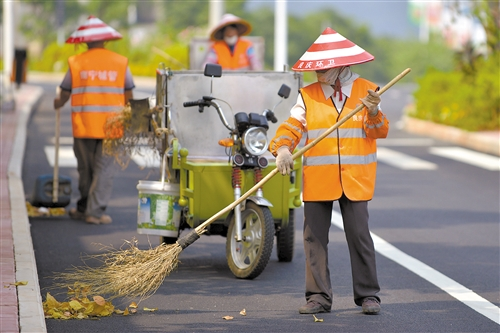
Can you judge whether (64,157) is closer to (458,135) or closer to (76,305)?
(458,135)

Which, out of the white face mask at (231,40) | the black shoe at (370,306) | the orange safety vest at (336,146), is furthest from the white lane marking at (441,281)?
the white face mask at (231,40)

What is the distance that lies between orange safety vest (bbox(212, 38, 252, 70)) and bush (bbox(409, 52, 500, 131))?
920 centimetres

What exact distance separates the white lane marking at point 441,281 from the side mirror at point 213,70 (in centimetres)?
221

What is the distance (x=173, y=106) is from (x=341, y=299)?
244 centimetres

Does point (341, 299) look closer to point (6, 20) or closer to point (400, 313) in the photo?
point (400, 313)

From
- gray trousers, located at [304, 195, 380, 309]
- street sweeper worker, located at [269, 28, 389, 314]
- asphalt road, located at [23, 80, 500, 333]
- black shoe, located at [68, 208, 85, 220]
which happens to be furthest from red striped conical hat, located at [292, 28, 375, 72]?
black shoe, located at [68, 208, 85, 220]

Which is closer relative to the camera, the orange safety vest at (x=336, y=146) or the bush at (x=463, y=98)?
the orange safety vest at (x=336, y=146)

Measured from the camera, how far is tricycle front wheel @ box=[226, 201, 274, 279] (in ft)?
26.8

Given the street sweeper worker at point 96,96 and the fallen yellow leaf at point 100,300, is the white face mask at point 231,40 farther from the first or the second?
the fallen yellow leaf at point 100,300

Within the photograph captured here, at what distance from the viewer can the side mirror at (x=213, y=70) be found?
8.70 metres

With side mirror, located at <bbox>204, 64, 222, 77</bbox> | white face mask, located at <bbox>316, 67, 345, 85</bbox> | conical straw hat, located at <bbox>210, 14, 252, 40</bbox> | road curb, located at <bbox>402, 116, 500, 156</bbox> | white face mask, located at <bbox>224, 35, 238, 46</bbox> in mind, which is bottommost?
road curb, located at <bbox>402, 116, 500, 156</bbox>

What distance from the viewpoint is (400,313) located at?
24.2ft

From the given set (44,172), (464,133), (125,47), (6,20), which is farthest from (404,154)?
(125,47)

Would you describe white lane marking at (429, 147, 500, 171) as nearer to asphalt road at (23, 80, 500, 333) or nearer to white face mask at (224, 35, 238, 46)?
asphalt road at (23, 80, 500, 333)
